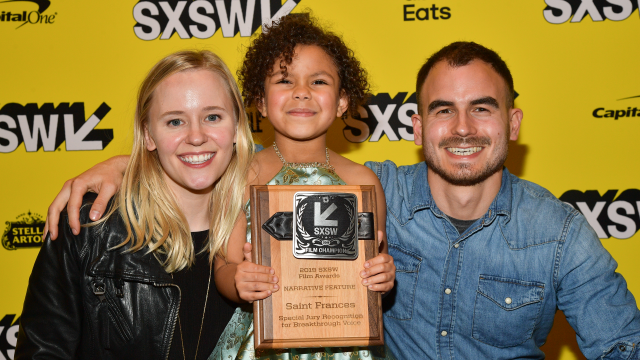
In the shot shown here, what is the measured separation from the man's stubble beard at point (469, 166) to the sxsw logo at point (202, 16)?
124 centimetres

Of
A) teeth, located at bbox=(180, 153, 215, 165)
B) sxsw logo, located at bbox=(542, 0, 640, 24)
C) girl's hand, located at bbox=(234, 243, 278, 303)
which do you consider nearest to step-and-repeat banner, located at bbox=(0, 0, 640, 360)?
sxsw logo, located at bbox=(542, 0, 640, 24)

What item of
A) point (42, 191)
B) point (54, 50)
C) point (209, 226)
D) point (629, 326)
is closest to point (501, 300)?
point (629, 326)

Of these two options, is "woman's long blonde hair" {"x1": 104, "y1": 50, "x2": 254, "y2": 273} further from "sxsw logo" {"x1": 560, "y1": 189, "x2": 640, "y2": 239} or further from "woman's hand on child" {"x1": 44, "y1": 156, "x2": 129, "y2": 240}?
"sxsw logo" {"x1": 560, "y1": 189, "x2": 640, "y2": 239}

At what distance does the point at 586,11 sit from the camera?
8.70 ft

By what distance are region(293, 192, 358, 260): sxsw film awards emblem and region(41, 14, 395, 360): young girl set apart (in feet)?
0.63

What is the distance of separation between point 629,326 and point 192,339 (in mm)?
1670

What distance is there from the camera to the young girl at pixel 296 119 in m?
1.82

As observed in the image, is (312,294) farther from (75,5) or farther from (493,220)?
(75,5)

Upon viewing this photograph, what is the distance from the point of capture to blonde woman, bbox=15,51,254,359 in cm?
176

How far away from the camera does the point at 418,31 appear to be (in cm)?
269

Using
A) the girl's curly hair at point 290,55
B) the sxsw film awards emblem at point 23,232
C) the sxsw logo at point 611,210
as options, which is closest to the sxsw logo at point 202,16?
the girl's curly hair at point 290,55

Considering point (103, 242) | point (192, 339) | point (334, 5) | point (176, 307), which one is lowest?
point (192, 339)

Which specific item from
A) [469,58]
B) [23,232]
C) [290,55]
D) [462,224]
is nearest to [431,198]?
[462,224]

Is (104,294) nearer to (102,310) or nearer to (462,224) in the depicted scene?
(102,310)
